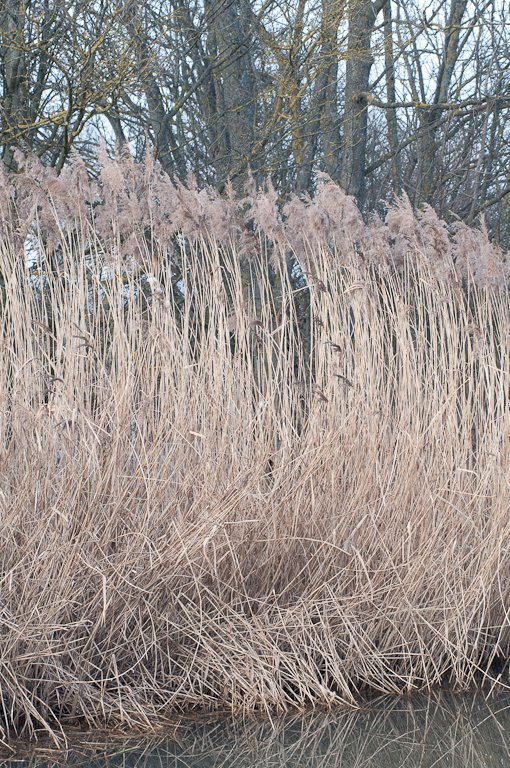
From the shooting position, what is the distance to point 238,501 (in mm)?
3125

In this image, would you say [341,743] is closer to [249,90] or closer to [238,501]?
[238,501]

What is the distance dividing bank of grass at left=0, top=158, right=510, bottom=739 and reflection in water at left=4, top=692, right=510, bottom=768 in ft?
0.37

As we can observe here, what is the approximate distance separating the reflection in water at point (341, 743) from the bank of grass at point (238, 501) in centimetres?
11

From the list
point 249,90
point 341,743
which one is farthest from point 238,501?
point 249,90

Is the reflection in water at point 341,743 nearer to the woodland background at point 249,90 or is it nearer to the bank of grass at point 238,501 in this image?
the bank of grass at point 238,501

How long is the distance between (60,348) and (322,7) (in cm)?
366

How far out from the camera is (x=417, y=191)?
6.85 metres

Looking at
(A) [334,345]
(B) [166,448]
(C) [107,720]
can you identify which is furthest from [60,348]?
(C) [107,720]

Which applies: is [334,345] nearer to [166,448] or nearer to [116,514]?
[166,448]

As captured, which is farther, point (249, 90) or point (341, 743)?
point (249, 90)

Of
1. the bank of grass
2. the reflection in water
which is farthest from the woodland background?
the reflection in water

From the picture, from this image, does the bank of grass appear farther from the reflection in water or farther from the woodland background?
the woodland background

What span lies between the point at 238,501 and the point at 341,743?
802 millimetres

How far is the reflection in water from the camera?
2.61 metres
